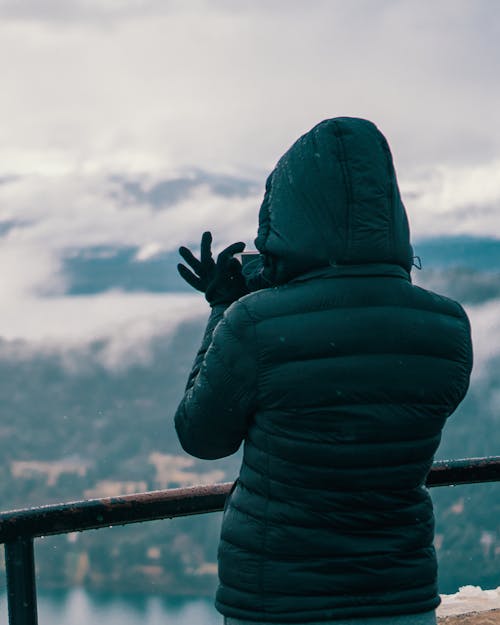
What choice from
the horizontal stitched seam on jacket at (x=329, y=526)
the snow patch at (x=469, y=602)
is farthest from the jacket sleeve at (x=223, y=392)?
the snow patch at (x=469, y=602)

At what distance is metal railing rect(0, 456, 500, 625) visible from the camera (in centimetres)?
253

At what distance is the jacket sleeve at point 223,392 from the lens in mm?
1907

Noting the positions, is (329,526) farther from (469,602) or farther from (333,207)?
(469,602)

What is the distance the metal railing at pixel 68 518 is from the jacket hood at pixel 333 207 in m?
0.93

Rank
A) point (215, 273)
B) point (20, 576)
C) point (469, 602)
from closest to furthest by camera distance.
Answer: point (215, 273) → point (20, 576) → point (469, 602)

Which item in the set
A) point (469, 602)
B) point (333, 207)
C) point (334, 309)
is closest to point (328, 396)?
point (334, 309)

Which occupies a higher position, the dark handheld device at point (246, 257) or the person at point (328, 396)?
the dark handheld device at point (246, 257)

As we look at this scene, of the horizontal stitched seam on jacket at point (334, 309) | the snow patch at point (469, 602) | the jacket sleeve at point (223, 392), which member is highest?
the horizontal stitched seam on jacket at point (334, 309)

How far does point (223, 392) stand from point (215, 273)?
0.40m

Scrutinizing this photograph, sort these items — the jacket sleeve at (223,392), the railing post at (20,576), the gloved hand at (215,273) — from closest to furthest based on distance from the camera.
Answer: the jacket sleeve at (223,392), the gloved hand at (215,273), the railing post at (20,576)

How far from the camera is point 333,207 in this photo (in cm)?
194

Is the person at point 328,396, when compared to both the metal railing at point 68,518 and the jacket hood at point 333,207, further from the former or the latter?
the metal railing at point 68,518

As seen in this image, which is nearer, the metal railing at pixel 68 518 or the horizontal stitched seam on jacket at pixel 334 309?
the horizontal stitched seam on jacket at pixel 334 309

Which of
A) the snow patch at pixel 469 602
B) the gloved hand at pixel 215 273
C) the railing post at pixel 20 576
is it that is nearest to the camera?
the gloved hand at pixel 215 273
